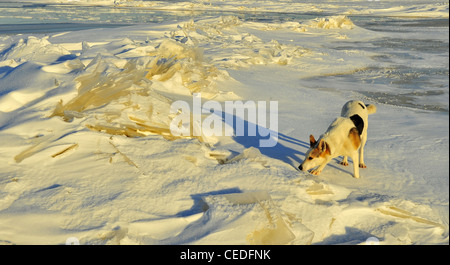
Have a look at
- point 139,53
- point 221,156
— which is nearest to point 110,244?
point 221,156

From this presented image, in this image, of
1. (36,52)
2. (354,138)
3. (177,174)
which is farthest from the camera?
(36,52)

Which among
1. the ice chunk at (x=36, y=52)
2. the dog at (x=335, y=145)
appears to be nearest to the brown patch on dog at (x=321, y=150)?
the dog at (x=335, y=145)

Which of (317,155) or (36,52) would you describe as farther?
(36,52)

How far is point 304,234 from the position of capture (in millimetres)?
2797

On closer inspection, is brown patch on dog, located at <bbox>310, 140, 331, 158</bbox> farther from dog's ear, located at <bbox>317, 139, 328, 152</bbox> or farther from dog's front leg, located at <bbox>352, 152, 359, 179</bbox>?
dog's front leg, located at <bbox>352, 152, 359, 179</bbox>

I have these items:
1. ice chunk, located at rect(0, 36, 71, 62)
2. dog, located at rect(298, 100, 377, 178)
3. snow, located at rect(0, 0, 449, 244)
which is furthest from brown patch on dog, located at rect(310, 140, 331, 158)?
ice chunk, located at rect(0, 36, 71, 62)

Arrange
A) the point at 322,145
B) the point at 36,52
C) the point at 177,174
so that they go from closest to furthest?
the point at 177,174 → the point at 322,145 → the point at 36,52

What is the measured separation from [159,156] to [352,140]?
1884 mm

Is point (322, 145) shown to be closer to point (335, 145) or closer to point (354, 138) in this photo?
point (335, 145)

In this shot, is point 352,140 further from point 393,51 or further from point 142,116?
point 393,51

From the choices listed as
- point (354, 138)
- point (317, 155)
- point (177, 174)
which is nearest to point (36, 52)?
point (177, 174)

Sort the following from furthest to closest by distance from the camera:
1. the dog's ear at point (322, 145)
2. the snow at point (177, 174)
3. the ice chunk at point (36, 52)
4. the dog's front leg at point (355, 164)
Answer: the ice chunk at point (36, 52) → the dog's front leg at point (355, 164) → the dog's ear at point (322, 145) → the snow at point (177, 174)

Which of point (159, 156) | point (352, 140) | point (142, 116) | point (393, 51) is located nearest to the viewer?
point (159, 156)

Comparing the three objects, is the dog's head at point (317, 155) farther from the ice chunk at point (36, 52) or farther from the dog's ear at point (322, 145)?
the ice chunk at point (36, 52)
